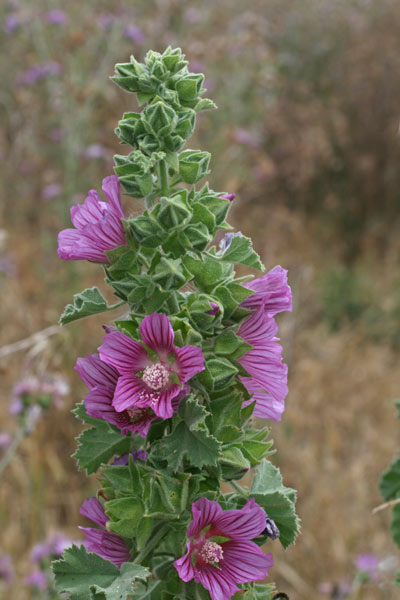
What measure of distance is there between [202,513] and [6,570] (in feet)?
7.15

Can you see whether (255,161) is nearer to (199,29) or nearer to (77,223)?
(199,29)

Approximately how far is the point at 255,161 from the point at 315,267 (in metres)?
1.19

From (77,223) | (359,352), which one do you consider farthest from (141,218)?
(359,352)

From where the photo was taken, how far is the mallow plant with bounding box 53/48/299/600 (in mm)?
856

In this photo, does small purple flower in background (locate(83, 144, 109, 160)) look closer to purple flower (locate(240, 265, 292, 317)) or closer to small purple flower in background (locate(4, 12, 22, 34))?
small purple flower in background (locate(4, 12, 22, 34))

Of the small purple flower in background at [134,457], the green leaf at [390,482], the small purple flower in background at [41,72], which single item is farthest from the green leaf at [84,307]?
the small purple flower in background at [41,72]

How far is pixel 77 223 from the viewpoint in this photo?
1.00 m

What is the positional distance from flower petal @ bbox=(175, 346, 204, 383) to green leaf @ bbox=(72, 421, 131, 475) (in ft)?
0.50

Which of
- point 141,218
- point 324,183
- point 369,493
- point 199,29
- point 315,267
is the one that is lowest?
point 141,218

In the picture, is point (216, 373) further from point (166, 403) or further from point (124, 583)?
point (124, 583)

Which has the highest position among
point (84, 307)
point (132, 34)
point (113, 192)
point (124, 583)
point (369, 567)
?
point (132, 34)

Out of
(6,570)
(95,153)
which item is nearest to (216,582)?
(6,570)

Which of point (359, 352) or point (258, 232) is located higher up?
point (258, 232)

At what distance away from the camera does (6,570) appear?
2684 mm
